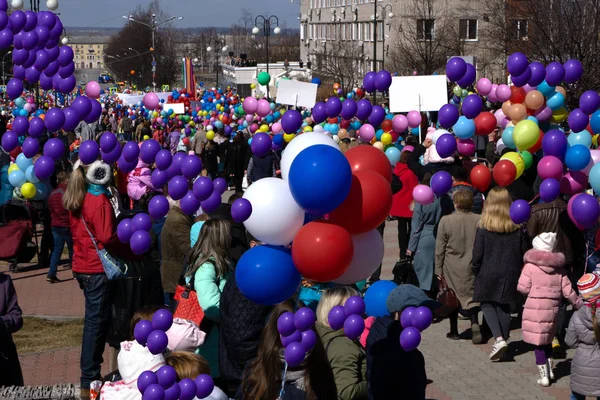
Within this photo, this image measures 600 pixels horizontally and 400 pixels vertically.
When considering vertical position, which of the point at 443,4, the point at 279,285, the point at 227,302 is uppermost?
the point at 443,4

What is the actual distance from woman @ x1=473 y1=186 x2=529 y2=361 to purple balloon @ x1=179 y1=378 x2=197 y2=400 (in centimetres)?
489

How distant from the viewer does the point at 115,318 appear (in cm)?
753


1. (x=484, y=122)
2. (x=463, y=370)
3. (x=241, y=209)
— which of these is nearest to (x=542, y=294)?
(x=463, y=370)

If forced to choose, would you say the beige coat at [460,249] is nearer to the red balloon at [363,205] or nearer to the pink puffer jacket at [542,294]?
the pink puffer jacket at [542,294]

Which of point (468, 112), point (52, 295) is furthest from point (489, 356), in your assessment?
point (52, 295)

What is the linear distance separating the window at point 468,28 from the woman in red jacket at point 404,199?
46298 mm

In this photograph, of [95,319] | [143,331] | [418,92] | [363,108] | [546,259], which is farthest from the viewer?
[418,92]

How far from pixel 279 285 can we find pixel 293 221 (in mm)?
353

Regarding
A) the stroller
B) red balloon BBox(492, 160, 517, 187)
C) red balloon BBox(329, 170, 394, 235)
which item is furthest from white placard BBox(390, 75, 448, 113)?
the stroller

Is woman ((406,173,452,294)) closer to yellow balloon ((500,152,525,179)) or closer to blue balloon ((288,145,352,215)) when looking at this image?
yellow balloon ((500,152,525,179))

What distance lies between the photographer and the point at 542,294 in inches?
325

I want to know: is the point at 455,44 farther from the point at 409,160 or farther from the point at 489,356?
the point at 489,356

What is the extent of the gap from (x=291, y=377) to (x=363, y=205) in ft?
3.27

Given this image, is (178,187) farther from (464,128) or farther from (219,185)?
(464,128)
